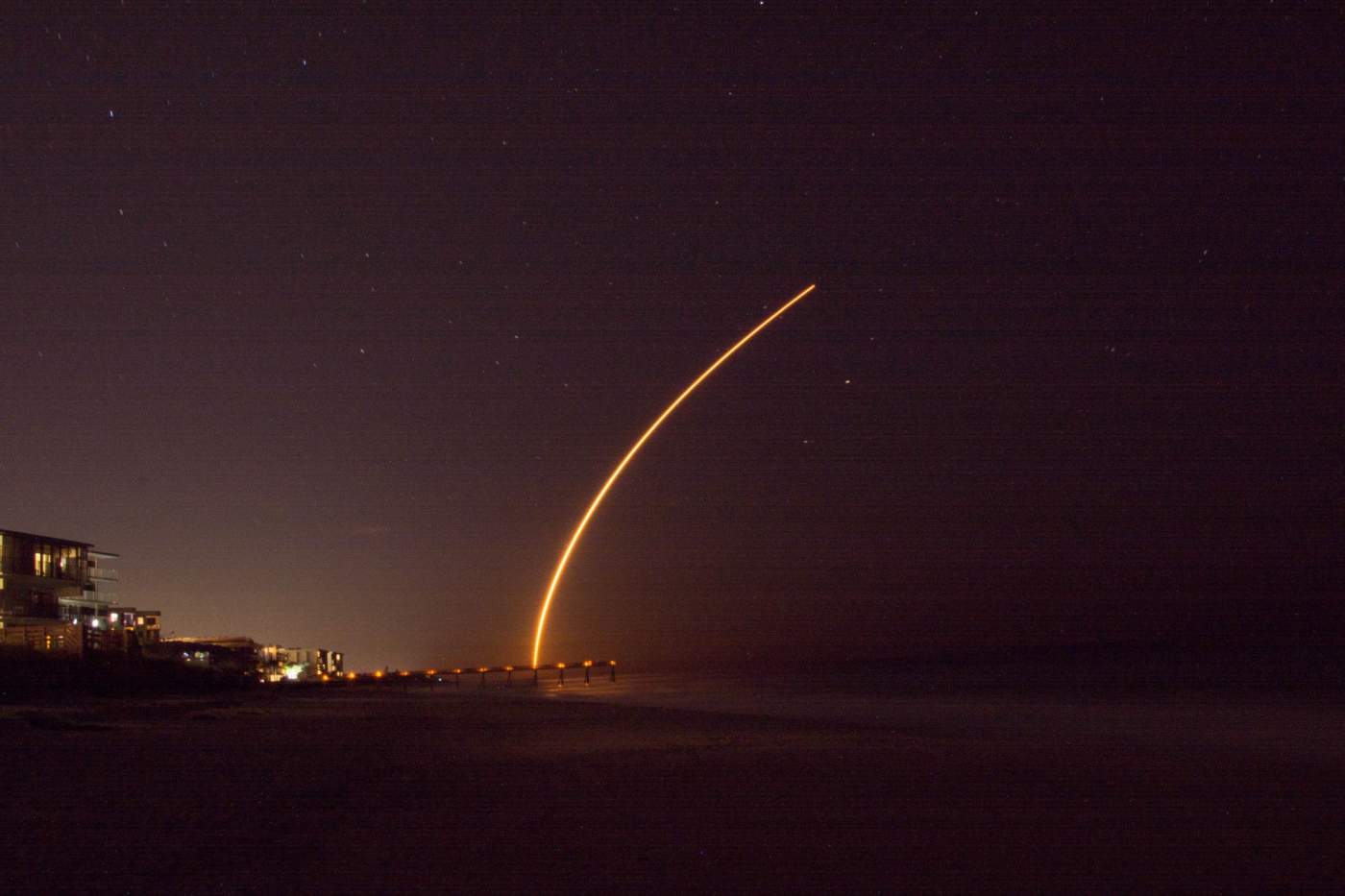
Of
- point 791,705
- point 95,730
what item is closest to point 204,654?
point 791,705

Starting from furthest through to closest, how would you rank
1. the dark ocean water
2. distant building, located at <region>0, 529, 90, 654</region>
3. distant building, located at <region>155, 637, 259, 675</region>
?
distant building, located at <region>155, 637, 259, 675</region> → distant building, located at <region>0, 529, 90, 654</region> → the dark ocean water

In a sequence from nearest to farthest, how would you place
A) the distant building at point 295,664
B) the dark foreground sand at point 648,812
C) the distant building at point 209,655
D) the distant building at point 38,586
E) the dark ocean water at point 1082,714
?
1. the dark foreground sand at point 648,812
2. the dark ocean water at point 1082,714
3. the distant building at point 38,586
4. the distant building at point 209,655
5. the distant building at point 295,664

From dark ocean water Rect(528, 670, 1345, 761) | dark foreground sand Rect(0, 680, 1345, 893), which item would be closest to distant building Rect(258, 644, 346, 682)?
dark ocean water Rect(528, 670, 1345, 761)

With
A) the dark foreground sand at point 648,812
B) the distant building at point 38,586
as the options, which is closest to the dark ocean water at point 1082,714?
the dark foreground sand at point 648,812

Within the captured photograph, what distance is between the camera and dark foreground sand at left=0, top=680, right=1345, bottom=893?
7262 mm

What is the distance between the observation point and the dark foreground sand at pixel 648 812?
726 centimetres

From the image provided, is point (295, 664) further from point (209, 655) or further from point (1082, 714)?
point (1082, 714)

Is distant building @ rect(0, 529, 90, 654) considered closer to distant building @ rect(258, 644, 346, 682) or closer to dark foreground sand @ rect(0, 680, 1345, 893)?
distant building @ rect(258, 644, 346, 682)

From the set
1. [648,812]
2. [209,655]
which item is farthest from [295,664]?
[648,812]

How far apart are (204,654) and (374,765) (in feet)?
163

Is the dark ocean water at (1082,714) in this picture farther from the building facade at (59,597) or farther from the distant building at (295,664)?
the distant building at (295,664)

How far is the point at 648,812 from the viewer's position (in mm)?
9789

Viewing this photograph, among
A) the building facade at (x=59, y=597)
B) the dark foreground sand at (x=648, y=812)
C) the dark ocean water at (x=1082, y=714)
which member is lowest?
the dark ocean water at (x=1082, y=714)

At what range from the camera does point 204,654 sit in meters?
58.4
